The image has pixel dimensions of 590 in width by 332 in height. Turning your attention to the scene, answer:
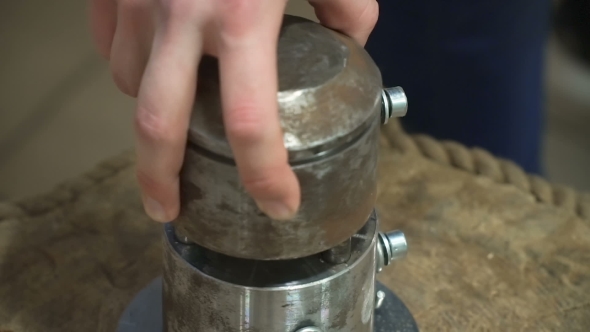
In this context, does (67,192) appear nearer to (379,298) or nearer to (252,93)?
(379,298)

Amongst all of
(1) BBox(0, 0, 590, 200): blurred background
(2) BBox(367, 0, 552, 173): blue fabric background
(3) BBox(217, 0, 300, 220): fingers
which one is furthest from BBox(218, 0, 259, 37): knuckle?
(1) BBox(0, 0, 590, 200): blurred background

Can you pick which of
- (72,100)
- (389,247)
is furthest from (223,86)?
(72,100)

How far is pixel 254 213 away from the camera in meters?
0.39

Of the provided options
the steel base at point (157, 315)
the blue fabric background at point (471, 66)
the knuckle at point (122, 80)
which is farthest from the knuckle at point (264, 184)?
the blue fabric background at point (471, 66)

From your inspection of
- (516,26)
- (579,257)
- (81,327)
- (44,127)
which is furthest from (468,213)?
(44,127)

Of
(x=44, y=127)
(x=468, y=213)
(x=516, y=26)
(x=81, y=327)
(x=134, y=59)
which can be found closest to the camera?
(x=134, y=59)

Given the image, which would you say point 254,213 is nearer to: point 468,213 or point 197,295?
point 197,295

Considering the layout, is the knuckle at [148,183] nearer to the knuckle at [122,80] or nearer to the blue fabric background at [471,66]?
the knuckle at [122,80]

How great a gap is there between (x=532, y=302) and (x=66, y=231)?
411mm

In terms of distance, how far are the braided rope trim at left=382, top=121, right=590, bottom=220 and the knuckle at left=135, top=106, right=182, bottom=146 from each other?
454 millimetres

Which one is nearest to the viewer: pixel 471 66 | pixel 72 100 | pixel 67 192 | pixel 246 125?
pixel 246 125

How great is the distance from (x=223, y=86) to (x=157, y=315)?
278 millimetres

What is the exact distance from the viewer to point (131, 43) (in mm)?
387

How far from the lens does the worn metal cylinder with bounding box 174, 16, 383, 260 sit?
0.37m
